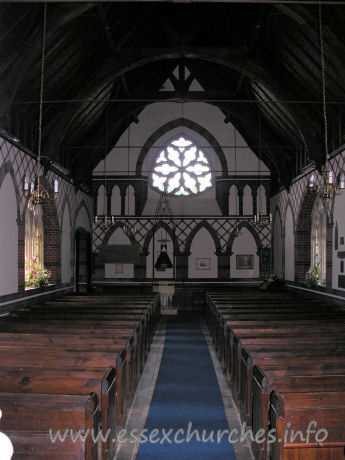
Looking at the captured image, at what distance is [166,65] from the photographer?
17.3m

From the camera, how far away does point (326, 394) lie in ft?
12.1

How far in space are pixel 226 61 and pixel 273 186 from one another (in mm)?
8092

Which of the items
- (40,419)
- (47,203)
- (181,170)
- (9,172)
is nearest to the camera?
(40,419)

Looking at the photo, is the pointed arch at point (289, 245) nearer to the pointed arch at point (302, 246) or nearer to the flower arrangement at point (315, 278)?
the pointed arch at point (302, 246)

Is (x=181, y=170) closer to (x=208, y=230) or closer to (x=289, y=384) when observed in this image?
(x=208, y=230)

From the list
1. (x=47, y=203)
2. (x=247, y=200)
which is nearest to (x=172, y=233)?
(x=247, y=200)

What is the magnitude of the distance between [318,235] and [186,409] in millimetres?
10408

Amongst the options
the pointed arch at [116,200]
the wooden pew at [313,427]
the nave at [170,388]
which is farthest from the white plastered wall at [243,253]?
the wooden pew at [313,427]

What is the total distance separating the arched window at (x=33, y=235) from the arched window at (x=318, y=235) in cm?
925

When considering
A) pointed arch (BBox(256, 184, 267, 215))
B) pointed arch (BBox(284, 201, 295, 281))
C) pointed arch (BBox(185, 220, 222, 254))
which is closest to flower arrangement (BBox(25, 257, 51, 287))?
pointed arch (BBox(185, 220, 222, 254))

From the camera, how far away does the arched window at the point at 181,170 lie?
67.3 ft

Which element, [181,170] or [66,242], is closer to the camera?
[66,242]

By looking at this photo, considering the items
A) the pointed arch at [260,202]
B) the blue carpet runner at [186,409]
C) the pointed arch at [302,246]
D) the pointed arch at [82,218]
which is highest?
the pointed arch at [260,202]

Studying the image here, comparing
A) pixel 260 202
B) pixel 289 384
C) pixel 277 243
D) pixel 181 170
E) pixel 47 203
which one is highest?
pixel 181 170
